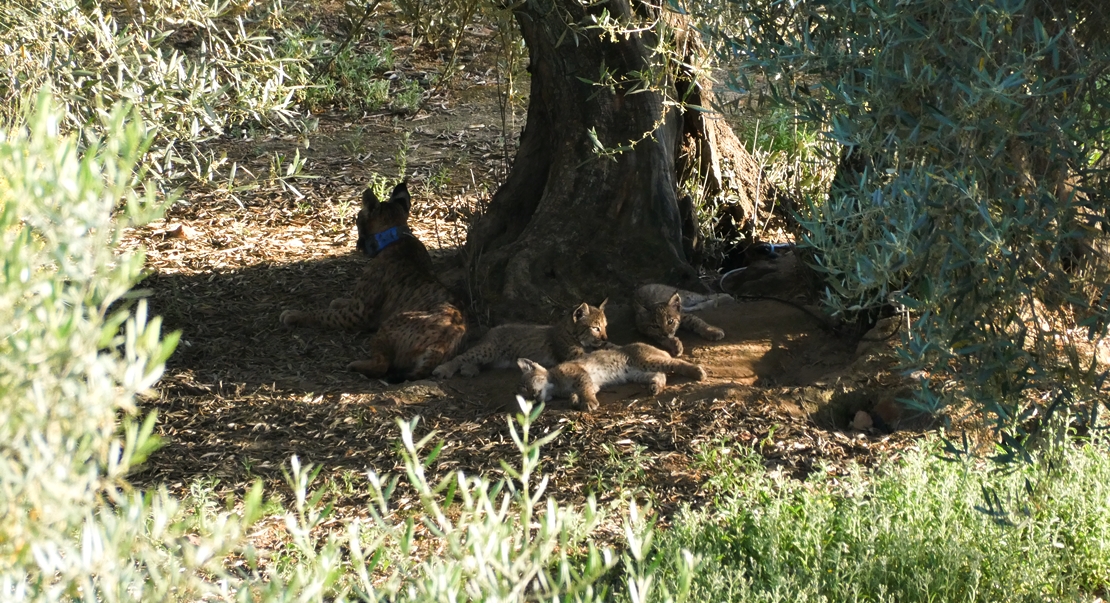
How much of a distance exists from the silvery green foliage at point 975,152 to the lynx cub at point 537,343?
11.2 ft

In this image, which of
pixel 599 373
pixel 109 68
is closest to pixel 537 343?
pixel 599 373

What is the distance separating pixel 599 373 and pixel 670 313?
0.70 meters

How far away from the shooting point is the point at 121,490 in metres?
5.47

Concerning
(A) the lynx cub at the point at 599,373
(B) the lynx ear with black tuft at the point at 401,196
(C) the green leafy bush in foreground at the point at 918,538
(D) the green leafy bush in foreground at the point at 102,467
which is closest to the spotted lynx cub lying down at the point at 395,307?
(B) the lynx ear with black tuft at the point at 401,196

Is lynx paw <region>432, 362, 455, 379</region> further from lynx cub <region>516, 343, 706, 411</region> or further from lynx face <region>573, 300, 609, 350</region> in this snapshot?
lynx face <region>573, 300, 609, 350</region>

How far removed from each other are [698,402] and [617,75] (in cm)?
242

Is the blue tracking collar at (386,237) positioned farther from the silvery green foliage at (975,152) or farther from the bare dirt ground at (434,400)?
the silvery green foliage at (975,152)

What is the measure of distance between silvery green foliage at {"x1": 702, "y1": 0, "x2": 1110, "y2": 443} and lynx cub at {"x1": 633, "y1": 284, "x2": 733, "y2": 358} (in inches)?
134

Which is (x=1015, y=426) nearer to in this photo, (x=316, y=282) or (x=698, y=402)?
(x=698, y=402)

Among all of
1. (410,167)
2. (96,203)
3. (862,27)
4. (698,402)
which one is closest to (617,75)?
(698,402)

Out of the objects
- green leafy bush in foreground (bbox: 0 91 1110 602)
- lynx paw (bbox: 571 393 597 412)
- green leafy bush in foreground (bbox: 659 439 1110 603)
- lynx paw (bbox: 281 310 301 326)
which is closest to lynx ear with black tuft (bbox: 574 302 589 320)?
lynx paw (bbox: 571 393 597 412)

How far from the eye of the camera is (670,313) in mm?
7129

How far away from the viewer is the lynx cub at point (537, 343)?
23.0 feet

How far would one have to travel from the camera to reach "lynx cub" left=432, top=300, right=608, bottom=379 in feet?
23.0
